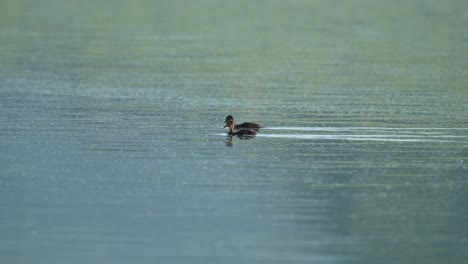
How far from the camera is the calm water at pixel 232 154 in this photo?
15.7 metres

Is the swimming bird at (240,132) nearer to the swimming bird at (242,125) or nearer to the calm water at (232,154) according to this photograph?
the swimming bird at (242,125)

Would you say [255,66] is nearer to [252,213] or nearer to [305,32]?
[305,32]

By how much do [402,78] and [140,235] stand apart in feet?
66.6

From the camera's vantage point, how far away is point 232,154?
22016 mm

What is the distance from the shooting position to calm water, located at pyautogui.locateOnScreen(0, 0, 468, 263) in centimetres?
1570

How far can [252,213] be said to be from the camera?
17156 mm

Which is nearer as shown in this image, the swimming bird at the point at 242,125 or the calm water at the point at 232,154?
the calm water at the point at 232,154

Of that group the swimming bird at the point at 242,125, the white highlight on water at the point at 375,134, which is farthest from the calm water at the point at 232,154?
the swimming bird at the point at 242,125

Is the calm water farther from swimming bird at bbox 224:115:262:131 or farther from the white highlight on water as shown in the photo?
swimming bird at bbox 224:115:262:131

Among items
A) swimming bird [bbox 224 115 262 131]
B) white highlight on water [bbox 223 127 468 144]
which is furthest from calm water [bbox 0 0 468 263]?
swimming bird [bbox 224 115 262 131]

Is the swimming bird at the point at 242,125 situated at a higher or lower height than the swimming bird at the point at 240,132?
higher

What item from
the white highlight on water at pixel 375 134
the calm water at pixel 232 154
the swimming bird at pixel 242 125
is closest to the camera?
the calm water at pixel 232 154

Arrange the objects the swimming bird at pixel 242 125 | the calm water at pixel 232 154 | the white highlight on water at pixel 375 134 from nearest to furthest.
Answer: the calm water at pixel 232 154 → the white highlight on water at pixel 375 134 → the swimming bird at pixel 242 125

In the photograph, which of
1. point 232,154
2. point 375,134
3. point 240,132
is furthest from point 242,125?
point 375,134
